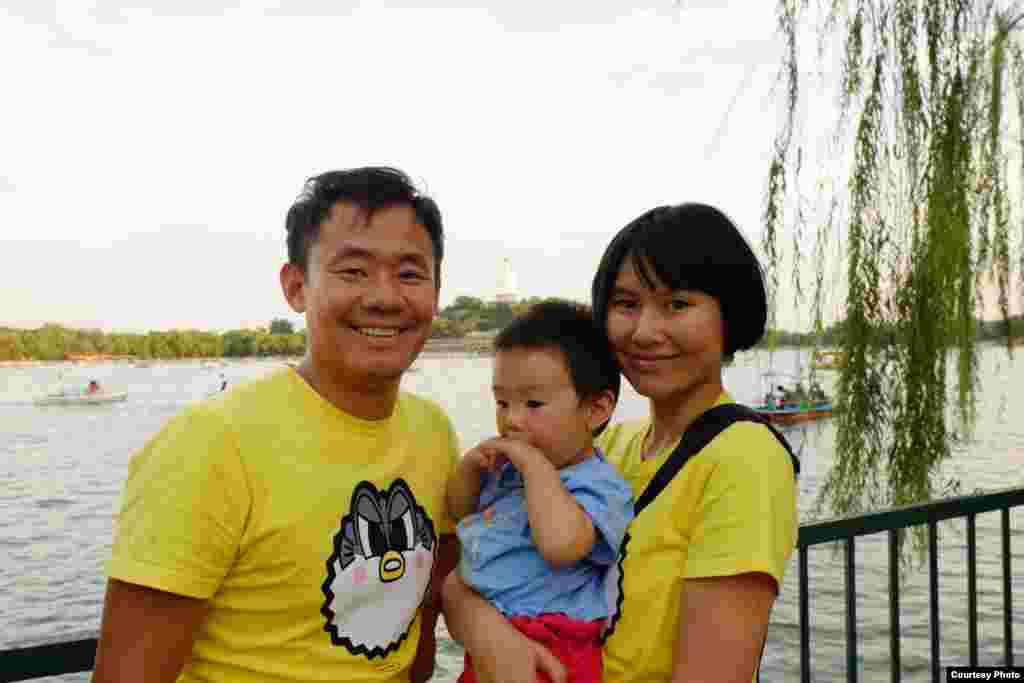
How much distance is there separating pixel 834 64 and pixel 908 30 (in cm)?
26

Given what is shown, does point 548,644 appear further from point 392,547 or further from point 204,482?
point 204,482

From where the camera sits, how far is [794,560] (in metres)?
12.3

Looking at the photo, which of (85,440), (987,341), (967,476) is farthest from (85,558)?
(85,440)

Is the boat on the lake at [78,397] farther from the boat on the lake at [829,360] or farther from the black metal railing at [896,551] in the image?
the black metal railing at [896,551]

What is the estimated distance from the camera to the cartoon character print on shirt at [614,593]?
A: 1463 millimetres

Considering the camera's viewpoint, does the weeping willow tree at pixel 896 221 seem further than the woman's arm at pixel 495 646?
Yes

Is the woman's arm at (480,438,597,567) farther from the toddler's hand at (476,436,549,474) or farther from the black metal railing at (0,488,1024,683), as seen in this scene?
the black metal railing at (0,488,1024,683)

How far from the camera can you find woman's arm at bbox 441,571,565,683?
141cm

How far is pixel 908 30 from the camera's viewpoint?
3012 mm

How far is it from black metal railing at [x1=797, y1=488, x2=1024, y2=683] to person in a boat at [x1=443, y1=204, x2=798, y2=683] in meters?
0.85

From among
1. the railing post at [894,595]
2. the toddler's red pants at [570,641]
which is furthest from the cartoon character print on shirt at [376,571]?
the railing post at [894,595]

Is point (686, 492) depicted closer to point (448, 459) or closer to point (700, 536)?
point (700, 536)

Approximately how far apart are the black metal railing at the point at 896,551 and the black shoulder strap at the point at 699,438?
32.8 inches

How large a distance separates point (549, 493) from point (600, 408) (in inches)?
9.7
